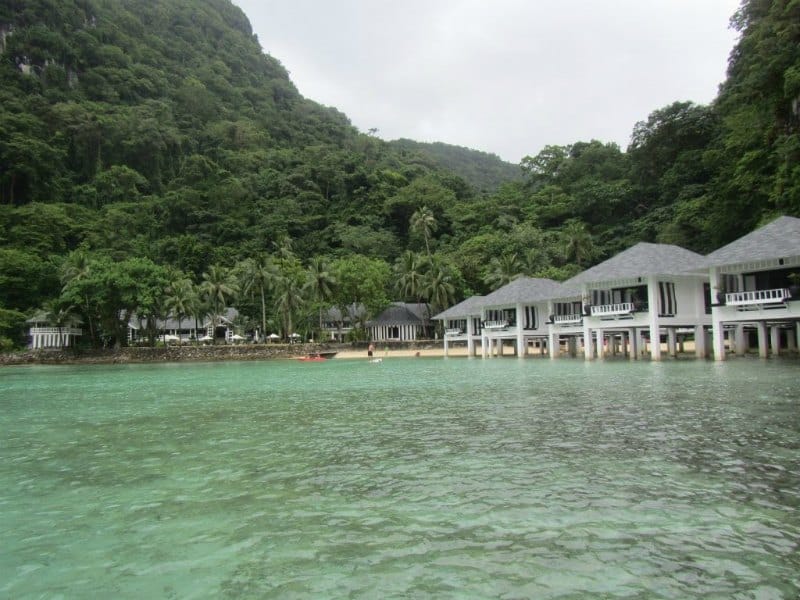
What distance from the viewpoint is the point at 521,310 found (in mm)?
39594

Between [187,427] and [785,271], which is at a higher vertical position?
[785,271]

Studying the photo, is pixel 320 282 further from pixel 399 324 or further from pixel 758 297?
pixel 758 297

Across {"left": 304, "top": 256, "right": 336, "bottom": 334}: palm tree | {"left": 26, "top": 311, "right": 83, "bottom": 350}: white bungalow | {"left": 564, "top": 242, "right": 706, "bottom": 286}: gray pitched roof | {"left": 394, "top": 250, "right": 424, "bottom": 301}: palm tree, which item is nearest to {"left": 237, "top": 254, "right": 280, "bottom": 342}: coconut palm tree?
{"left": 304, "top": 256, "right": 336, "bottom": 334}: palm tree

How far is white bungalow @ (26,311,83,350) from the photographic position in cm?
5844

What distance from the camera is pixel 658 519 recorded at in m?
5.12

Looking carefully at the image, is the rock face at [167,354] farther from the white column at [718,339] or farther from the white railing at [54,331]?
the white column at [718,339]

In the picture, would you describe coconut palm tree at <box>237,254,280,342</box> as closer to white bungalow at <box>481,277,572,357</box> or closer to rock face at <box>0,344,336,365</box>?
rock face at <box>0,344,336,365</box>

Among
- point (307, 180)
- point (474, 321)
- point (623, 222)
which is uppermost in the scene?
point (307, 180)

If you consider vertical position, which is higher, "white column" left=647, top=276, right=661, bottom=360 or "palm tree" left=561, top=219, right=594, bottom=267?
"palm tree" left=561, top=219, right=594, bottom=267

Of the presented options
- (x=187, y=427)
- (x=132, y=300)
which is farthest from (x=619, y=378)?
(x=132, y=300)

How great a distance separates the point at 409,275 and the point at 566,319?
2678cm

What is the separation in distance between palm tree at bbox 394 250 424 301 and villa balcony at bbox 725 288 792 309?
36896 mm

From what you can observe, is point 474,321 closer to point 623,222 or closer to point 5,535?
point 623,222

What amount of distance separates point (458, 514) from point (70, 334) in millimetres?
64828
